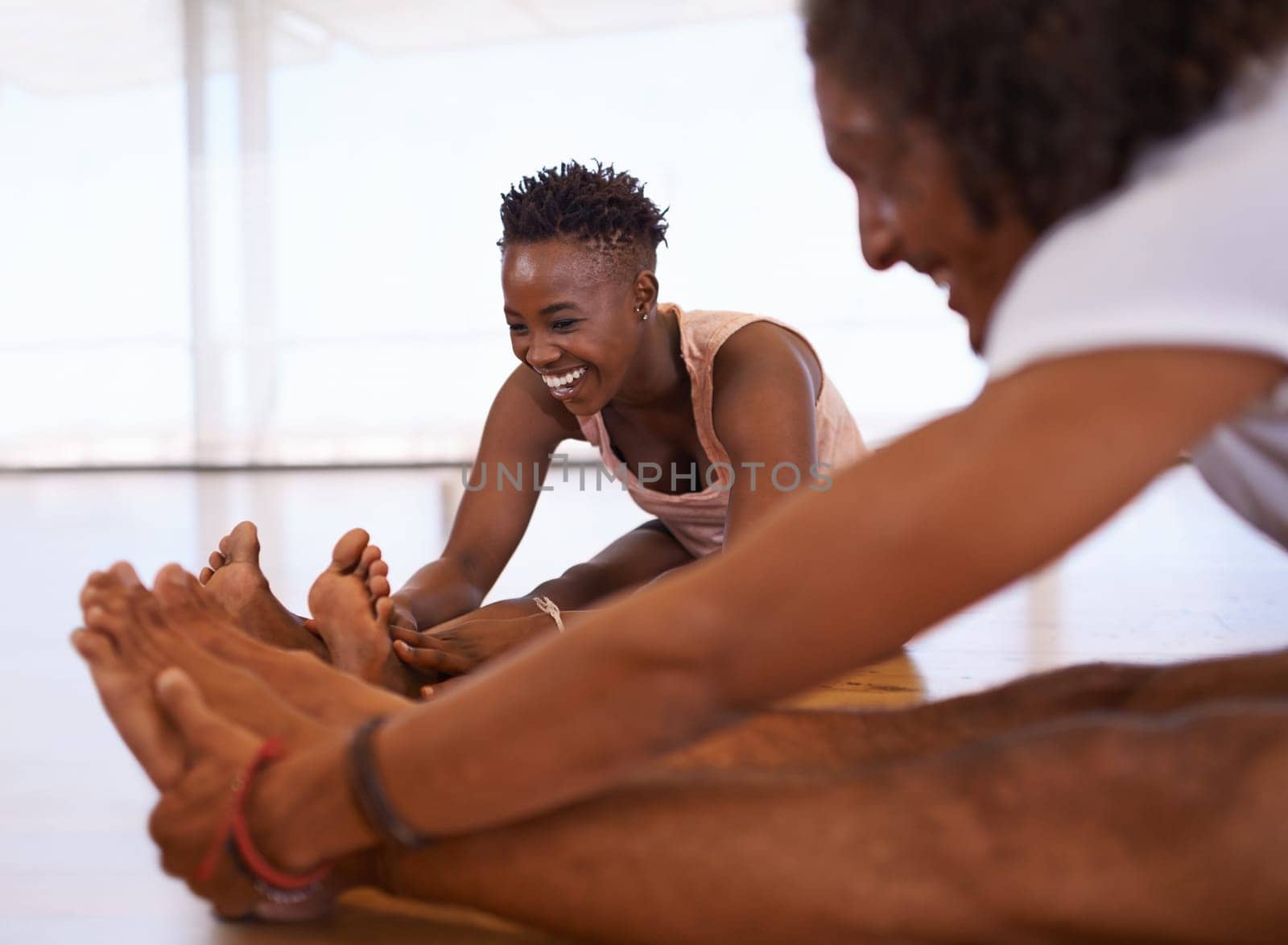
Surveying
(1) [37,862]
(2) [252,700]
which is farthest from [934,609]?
(1) [37,862]

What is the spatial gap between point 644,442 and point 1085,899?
1564mm

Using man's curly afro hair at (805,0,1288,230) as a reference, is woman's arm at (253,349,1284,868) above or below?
below

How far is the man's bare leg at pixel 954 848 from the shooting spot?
0.73 m

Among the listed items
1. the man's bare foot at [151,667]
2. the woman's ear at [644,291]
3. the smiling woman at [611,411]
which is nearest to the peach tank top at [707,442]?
the smiling woman at [611,411]

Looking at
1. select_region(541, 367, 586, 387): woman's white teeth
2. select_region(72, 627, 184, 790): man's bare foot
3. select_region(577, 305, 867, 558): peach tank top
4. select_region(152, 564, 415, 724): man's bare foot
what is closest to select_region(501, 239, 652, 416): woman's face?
select_region(541, 367, 586, 387): woman's white teeth

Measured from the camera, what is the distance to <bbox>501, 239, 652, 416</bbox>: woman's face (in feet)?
6.31

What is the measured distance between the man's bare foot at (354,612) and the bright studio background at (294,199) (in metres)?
4.94

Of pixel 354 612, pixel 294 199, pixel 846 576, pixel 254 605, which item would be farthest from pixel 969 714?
pixel 294 199

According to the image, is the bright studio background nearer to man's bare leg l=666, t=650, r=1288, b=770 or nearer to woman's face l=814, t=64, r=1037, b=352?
man's bare leg l=666, t=650, r=1288, b=770

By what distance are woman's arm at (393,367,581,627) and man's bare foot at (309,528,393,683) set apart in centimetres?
42

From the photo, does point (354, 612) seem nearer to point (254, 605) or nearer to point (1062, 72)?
point (254, 605)

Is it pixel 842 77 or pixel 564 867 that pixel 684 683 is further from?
pixel 842 77

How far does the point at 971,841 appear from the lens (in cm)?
76

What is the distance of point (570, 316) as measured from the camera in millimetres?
1934
